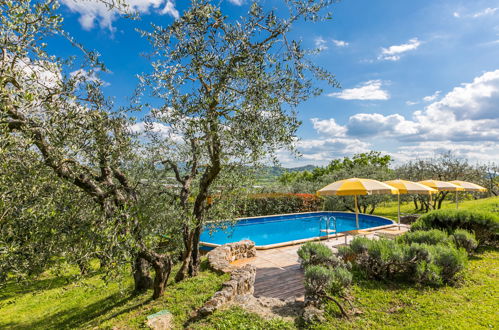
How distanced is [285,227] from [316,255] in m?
13.3

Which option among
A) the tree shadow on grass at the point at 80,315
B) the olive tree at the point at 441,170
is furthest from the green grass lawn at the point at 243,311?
the olive tree at the point at 441,170

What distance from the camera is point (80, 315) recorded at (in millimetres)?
6445

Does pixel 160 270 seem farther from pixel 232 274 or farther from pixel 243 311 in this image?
pixel 243 311

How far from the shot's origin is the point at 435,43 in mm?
10875

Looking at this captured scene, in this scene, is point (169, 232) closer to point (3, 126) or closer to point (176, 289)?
point (176, 289)

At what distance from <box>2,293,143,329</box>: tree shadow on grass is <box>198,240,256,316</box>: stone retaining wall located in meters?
1.95

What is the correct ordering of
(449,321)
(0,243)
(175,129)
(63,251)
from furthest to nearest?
(175,129), (449,321), (63,251), (0,243)

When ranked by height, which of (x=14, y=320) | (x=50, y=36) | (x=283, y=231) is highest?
(x=50, y=36)

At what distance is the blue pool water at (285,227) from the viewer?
56.5 ft

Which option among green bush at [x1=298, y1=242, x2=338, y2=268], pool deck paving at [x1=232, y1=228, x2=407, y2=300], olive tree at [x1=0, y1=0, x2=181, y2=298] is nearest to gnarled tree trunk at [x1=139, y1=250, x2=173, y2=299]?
olive tree at [x1=0, y1=0, x2=181, y2=298]

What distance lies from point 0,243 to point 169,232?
3.25 m

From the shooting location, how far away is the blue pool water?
56.5 feet

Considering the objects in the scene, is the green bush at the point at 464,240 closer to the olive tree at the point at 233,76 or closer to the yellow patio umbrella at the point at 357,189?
the yellow patio umbrella at the point at 357,189

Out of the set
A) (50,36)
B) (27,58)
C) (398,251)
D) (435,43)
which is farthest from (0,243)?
(435,43)
